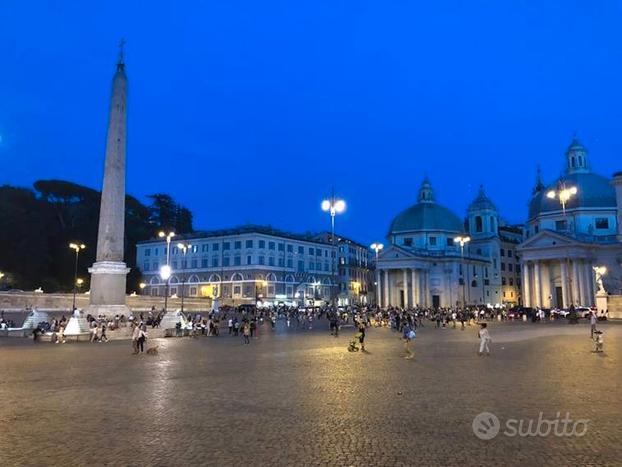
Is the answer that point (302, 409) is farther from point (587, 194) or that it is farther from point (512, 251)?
point (512, 251)

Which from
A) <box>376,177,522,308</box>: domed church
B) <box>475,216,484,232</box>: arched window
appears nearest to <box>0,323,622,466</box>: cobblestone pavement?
<box>376,177,522,308</box>: domed church

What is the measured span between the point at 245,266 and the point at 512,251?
161 ft

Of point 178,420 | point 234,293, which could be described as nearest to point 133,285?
point 234,293

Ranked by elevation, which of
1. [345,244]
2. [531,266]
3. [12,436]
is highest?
[345,244]

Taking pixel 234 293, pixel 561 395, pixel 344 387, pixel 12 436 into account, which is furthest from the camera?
pixel 234 293

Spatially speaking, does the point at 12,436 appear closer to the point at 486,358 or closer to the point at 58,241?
the point at 486,358

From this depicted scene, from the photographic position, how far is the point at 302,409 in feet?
30.8

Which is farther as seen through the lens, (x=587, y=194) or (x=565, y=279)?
(x=587, y=194)

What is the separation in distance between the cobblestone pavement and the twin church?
44.1m

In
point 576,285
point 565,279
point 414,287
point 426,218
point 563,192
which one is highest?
point 426,218

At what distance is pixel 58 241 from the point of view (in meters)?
79.5

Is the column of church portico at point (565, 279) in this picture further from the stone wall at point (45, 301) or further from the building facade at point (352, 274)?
the stone wall at point (45, 301)

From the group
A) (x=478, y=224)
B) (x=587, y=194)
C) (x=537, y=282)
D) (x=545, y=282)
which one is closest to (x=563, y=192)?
(x=537, y=282)

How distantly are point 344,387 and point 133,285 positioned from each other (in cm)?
8271
